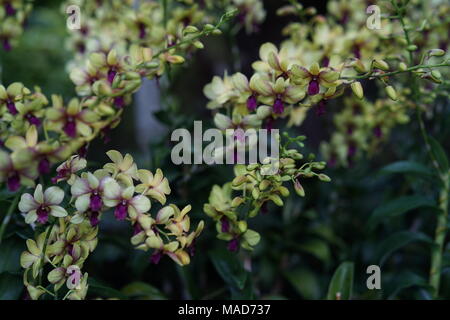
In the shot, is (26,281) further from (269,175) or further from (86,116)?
(269,175)

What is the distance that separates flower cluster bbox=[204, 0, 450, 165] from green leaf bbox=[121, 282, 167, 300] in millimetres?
600

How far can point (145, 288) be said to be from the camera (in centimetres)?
148

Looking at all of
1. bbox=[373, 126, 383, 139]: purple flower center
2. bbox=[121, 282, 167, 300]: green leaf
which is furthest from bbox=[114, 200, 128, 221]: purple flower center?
bbox=[373, 126, 383, 139]: purple flower center

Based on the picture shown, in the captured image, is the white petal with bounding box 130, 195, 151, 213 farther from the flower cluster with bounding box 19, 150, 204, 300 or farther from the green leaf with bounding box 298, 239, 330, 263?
the green leaf with bounding box 298, 239, 330, 263

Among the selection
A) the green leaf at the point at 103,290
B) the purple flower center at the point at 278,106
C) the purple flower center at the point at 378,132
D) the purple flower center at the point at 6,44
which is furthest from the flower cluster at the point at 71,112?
the purple flower center at the point at 378,132

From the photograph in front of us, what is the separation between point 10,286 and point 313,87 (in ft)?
3.02

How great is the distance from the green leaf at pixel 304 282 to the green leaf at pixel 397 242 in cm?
30

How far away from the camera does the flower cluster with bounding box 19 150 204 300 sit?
1029 mm

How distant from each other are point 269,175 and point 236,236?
226 millimetres

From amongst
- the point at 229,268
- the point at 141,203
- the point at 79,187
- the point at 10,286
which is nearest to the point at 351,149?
the point at 229,268

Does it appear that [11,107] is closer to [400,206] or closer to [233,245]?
[233,245]

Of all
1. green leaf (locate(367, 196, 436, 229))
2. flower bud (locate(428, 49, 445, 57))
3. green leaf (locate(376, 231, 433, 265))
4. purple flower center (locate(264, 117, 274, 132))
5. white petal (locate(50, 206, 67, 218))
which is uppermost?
flower bud (locate(428, 49, 445, 57))

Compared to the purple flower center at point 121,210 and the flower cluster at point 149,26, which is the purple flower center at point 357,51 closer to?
the flower cluster at point 149,26

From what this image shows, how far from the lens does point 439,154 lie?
140cm
